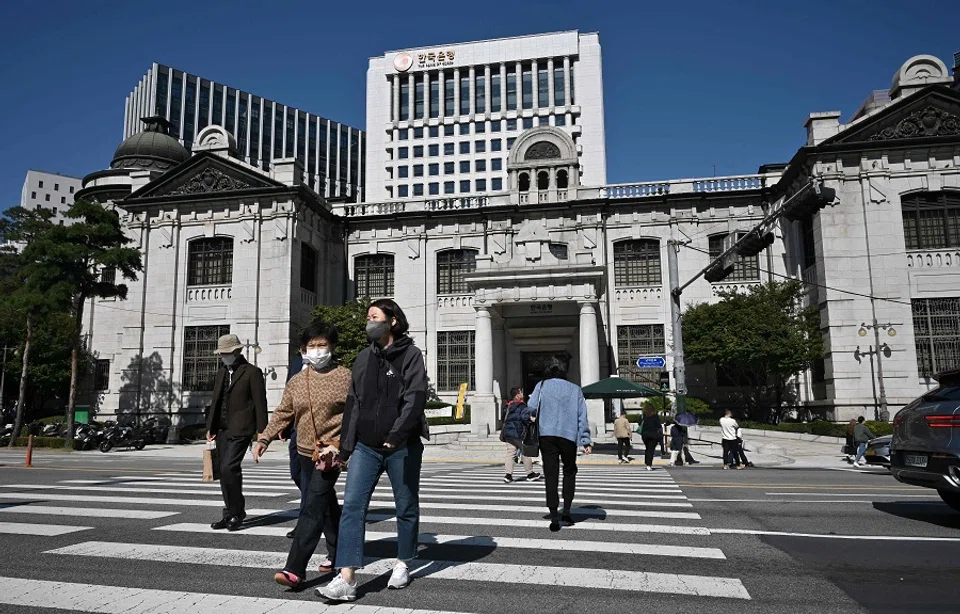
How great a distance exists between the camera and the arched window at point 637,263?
3603 cm

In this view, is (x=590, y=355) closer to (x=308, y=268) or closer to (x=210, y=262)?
(x=308, y=268)

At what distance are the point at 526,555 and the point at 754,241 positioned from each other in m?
14.8

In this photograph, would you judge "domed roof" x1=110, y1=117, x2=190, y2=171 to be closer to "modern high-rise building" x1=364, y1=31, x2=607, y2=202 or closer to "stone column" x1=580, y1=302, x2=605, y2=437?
"stone column" x1=580, y1=302, x2=605, y2=437

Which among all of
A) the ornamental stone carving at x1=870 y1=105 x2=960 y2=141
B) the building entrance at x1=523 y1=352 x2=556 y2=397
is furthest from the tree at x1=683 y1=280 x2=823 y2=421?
the ornamental stone carving at x1=870 y1=105 x2=960 y2=141

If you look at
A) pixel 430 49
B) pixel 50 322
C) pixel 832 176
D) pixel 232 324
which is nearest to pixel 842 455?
pixel 832 176

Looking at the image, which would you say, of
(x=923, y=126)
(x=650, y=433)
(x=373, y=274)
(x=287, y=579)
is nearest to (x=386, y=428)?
(x=287, y=579)

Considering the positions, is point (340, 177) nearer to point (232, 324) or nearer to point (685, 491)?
point (232, 324)

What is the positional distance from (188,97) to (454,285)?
101 metres

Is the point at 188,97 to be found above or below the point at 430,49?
above

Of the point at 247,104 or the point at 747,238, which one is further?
the point at 247,104

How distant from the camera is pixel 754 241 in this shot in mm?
17922

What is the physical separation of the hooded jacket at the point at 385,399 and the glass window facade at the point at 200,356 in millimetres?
31997

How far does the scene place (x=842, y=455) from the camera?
22422 millimetres

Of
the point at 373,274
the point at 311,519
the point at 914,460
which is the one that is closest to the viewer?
the point at 311,519
